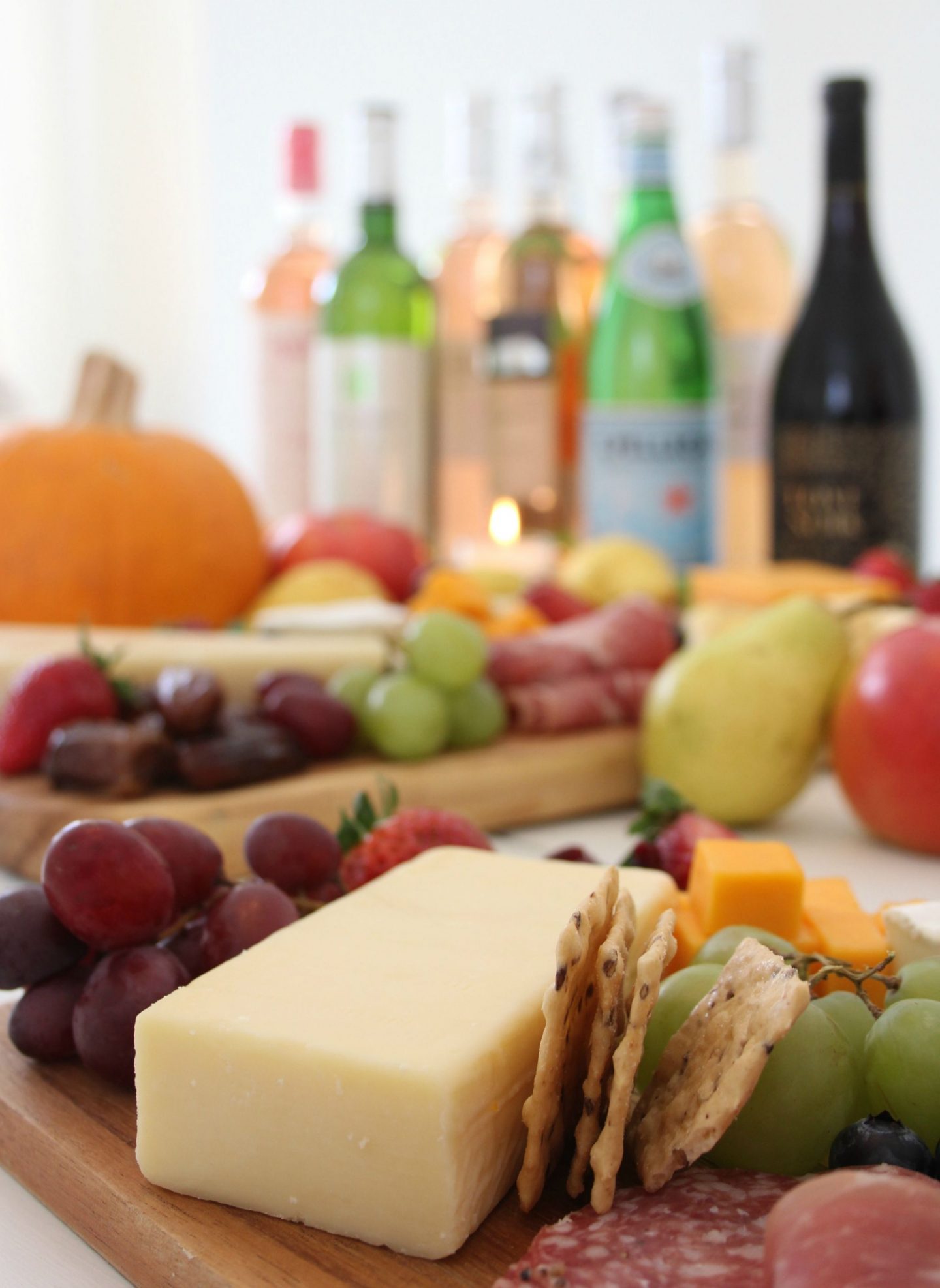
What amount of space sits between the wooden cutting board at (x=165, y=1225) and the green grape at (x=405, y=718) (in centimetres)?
50

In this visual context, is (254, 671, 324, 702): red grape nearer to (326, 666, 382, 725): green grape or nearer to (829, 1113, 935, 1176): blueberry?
(326, 666, 382, 725): green grape

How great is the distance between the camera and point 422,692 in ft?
3.32

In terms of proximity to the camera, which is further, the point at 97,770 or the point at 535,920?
the point at 97,770

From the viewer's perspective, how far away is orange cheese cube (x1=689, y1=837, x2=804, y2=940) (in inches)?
22.8

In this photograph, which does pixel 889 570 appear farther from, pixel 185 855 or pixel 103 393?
pixel 185 855

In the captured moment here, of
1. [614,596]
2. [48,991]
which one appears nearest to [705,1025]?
[48,991]

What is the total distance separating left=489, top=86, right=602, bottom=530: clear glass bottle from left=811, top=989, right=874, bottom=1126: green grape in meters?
1.38

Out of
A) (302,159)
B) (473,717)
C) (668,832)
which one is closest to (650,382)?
(302,159)

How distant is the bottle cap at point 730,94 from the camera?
1.66 m

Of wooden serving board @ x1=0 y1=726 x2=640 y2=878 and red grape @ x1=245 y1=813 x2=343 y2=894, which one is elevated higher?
red grape @ x1=245 y1=813 x2=343 y2=894

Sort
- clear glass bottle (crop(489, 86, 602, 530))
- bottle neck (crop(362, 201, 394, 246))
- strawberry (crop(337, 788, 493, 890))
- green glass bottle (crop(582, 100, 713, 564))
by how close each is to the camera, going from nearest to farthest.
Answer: strawberry (crop(337, 788, 493, 890))
green glass bottle (crop(582, 100, 713, 564))
clear glass bottle (crop(489, 86, 602, 530))
bottle neck (crop(362, 201, 394, 246))

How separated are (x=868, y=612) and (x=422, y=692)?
0.39 meters

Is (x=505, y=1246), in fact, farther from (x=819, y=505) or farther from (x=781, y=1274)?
(x=819, y=505)

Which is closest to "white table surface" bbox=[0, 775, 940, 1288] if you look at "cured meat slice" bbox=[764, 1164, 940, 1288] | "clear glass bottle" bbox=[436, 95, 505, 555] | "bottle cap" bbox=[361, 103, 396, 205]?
"cured meat slice" bbox=[764, 1164, 940, 1288]
